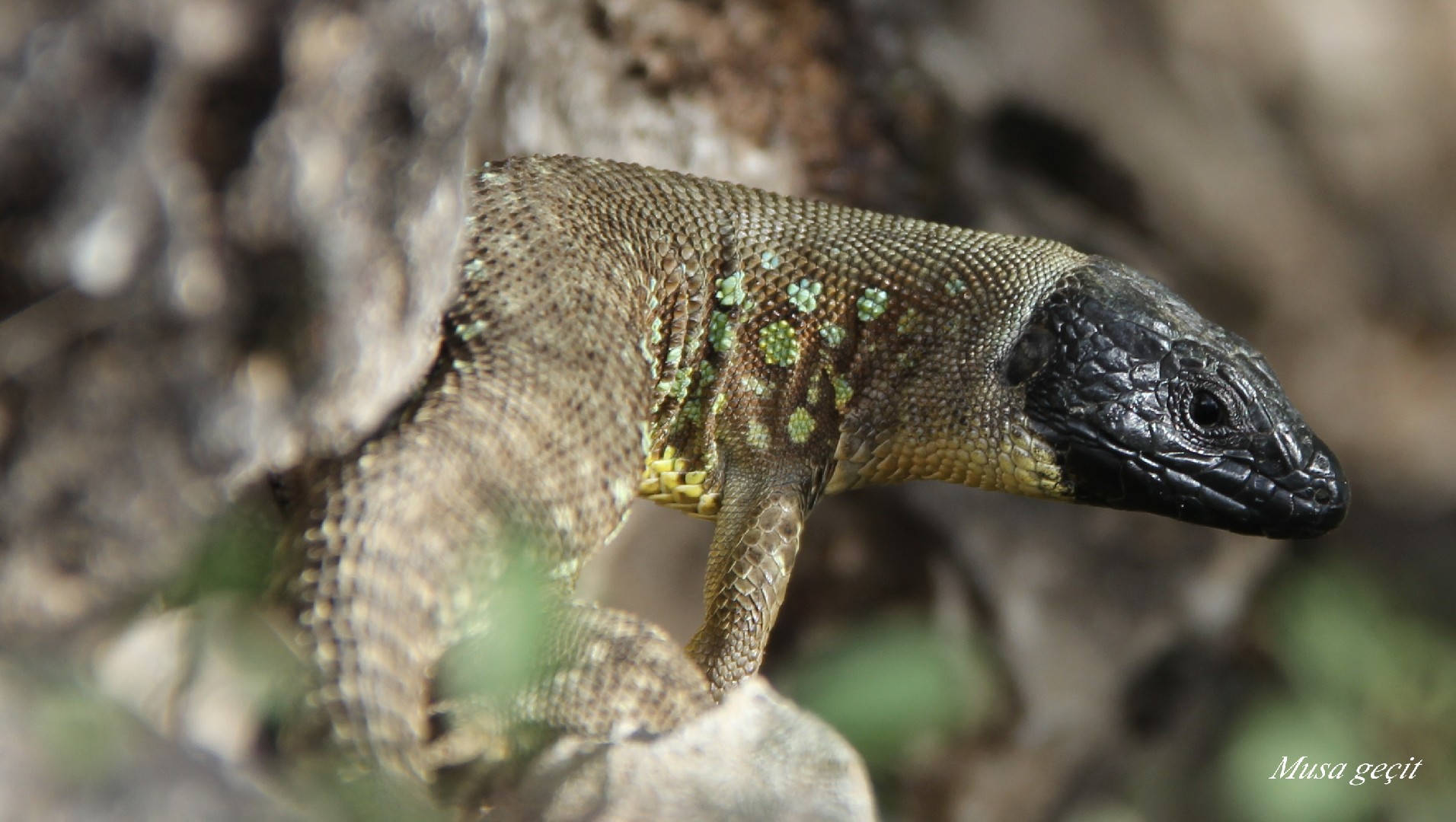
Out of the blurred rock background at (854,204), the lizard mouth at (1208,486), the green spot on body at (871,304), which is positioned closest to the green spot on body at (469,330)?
the blurred rock background at (854,204)

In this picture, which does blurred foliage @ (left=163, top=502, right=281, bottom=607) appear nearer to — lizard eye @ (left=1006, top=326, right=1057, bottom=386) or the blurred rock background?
the blurred rock background

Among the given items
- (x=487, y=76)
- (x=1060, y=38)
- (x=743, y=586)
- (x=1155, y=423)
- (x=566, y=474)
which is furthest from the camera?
(x=1060, y=38)

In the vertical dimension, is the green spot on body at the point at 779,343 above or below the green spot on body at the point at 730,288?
below

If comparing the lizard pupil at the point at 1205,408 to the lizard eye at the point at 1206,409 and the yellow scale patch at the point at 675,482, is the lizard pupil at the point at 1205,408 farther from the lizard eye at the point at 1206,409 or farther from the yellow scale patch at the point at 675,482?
the yellow scale patch at the point at 675,482

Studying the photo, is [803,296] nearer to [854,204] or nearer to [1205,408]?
[1205,408]

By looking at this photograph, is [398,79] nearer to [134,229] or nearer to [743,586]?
[134,229]

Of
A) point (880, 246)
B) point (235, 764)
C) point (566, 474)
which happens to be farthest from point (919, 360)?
point (235, 764)

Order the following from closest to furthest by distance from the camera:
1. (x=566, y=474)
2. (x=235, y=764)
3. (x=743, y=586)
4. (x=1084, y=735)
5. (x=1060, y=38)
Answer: (x=235, y=764), (x=566, y=474), (x=743, y=586), (x=1060, y=38), (x=1084, y=735)
